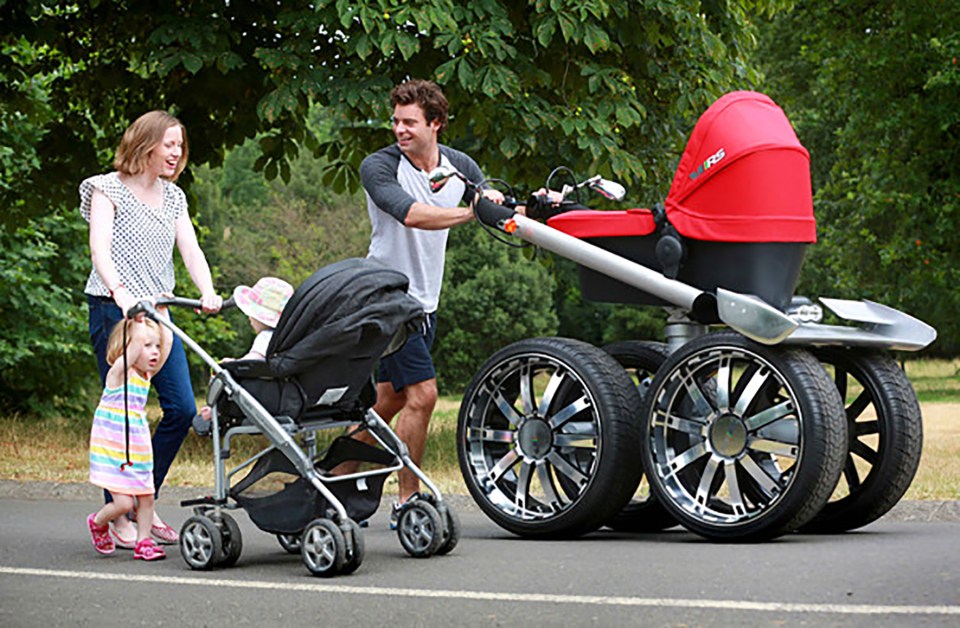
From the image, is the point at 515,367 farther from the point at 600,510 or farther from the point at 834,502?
the point at 834,502

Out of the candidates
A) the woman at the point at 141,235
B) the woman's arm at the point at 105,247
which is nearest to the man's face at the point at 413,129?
the woman at the point at 141,235

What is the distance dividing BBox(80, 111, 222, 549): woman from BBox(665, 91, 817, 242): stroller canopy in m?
2.13

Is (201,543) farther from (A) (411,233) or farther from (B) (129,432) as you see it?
(A) (411,233)

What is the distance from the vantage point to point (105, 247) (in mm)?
6812

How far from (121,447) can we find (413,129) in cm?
201

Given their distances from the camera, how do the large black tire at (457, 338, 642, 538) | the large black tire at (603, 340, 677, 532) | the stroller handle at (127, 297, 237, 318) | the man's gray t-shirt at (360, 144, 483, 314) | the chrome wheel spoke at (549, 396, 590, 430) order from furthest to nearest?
the man's gray t-shirt at (360, 144, 483, 314), the large black tire at (603, 340, 677, 532), the chrome wheel spoke at (549, 396, 590, 430), the large black tire at (457, 338, 642, 538), the stroller handle at (127, 297, 237, 318)

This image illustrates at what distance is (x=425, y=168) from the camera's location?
755 centimetres

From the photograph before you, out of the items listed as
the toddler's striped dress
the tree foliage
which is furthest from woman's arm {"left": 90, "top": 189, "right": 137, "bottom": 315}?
the tree foliage

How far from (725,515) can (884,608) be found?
1712 mm

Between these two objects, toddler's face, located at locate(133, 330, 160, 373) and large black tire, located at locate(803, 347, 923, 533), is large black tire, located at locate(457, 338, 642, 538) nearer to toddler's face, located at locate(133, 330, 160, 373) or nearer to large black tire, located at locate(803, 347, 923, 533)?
large black tire, located at locate(803, 347, 923, 533)

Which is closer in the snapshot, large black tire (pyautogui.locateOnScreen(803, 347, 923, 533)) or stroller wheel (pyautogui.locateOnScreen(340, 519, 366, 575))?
stroller wheel (pyautogui.locateOnScreen(340, 519, 366, 575))

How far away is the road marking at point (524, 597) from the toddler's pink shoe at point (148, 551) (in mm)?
392

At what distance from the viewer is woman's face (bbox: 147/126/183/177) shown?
6984 mm

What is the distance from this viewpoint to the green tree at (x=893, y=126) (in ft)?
83.6
